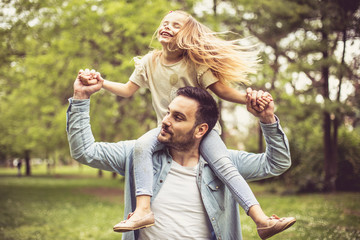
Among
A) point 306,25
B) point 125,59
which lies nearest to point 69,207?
point 125,59

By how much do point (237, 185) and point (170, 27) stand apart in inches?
47.4

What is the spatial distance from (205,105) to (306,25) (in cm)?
1374

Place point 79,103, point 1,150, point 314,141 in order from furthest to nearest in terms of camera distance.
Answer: point 1,150, point 314,141, point 79,103

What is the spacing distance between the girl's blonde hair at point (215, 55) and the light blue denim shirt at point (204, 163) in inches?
19.0

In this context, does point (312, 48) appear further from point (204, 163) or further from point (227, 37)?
point (204, 163)

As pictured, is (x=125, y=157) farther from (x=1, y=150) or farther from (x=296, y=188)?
(x=1, y=150)

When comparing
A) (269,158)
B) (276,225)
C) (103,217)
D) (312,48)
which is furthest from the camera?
(312,48)

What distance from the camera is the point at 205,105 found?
258 cm

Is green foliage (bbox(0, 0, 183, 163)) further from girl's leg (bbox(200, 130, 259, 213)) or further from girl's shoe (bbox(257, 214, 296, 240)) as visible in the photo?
girl's shoe (bbox(257, 214, 296, 240))

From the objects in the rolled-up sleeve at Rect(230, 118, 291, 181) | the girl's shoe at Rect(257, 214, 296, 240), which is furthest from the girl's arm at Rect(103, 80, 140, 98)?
the girl's shoe at Rect(257, 214, 296, 240)

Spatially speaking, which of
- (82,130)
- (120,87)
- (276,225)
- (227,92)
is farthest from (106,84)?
(276,225)

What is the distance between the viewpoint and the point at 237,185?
8.09 ft

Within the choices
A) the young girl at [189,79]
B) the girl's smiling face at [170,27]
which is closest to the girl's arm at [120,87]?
the young girl at [189,79]

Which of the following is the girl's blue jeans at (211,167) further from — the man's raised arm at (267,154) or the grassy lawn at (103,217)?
the grassy lawn at (103,217)
